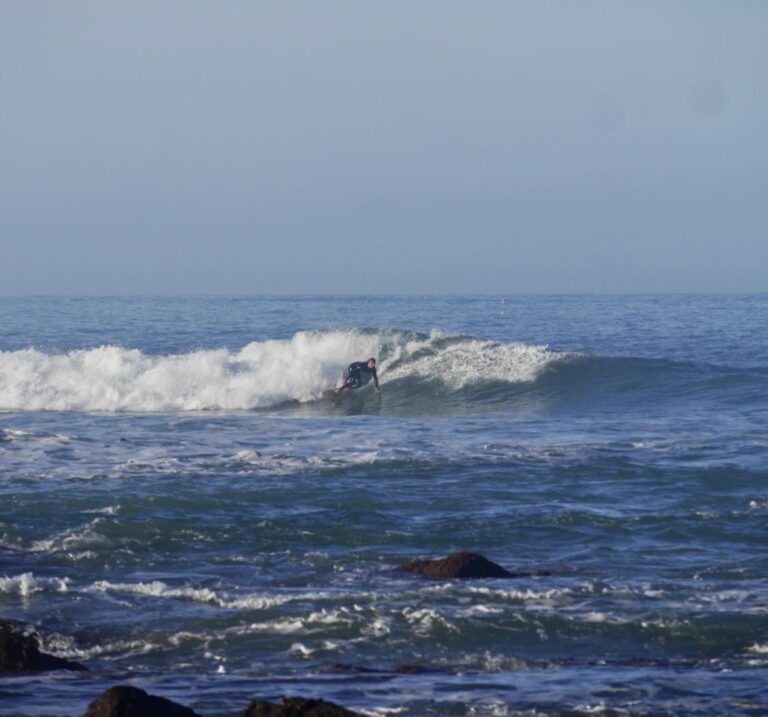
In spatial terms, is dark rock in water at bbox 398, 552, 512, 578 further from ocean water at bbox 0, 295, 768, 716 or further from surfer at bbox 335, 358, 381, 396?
surfer at bbox 335, 358, 381, 396

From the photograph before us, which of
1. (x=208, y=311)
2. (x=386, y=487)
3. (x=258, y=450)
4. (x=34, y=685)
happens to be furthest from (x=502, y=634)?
(x=208, y=311)

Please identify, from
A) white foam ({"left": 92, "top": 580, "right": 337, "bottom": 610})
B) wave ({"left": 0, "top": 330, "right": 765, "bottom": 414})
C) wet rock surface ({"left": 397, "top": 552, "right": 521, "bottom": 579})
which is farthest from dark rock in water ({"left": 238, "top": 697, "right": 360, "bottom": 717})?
wave ({"left": 0, "top": 330, "right": 765, "bottom": 414})

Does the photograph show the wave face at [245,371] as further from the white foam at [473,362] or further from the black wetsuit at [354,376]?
the black wetsuit at [354,376]

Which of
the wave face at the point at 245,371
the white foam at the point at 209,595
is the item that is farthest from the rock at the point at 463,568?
the wave face at the point at 245,371

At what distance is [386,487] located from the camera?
16.0 metres

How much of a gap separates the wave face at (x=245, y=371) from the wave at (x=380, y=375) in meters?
0.03

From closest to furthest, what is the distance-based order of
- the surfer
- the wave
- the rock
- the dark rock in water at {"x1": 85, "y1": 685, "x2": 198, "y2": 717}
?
the dark rock in water at {"x1": 85, "y1": 685, "x2": 198, "y2": 717}, the rock, the wave, the surfer

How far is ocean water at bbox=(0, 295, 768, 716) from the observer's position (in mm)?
8922

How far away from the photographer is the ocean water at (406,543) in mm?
8922

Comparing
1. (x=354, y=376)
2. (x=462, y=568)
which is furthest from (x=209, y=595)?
(x=354, y=376)

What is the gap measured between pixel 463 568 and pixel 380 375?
21574 millimetres

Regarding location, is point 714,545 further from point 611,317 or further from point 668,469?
point 611,317

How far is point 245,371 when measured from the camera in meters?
33.2

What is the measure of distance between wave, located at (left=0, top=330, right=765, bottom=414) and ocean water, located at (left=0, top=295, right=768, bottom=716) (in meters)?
0.16
